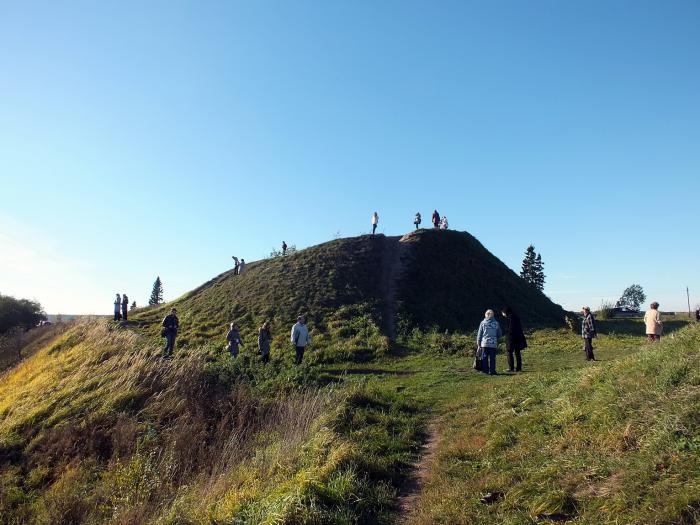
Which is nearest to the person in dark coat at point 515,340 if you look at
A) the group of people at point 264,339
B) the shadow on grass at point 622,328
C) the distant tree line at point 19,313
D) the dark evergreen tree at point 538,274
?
the group of people at point 264,339

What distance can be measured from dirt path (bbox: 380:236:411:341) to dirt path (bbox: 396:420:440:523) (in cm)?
1199

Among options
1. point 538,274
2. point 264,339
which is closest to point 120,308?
point 264,339

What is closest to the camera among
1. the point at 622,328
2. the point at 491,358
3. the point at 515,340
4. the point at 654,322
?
the point at 491,358

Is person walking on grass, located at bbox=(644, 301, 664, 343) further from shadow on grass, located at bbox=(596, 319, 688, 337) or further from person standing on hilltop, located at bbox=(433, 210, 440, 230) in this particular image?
person standing on hilltop, located at bbox=(433, 210, 440, 230)

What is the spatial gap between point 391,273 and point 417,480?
834 inches

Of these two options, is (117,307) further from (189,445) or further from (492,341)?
(492,341)

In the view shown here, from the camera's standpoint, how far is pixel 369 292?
979 inches

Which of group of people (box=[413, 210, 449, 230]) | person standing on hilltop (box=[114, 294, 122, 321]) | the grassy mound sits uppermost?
group of people (box=[413, 210, 449, 230])

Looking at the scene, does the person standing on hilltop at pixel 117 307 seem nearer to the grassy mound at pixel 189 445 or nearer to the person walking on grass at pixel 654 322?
the grassy mound at pixel 189 445

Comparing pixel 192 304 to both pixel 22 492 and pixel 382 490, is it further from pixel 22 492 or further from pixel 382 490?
pixel 382 490

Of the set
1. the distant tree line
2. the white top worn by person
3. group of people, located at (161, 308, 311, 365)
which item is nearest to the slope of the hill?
group of people, located at (161, 308, 311, 365)

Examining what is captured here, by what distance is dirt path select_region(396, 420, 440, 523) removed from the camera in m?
5.35

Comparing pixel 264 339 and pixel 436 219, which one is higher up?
pixel 436 219

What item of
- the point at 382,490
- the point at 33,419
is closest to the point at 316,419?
the point at 382,490
